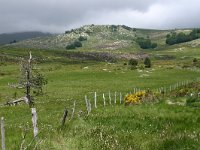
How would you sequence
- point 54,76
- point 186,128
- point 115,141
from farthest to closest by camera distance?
1. point 54,76
2. point 186,128
3. point 115,141

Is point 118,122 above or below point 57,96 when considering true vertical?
above

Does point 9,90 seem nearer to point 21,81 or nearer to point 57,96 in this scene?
point 57,96

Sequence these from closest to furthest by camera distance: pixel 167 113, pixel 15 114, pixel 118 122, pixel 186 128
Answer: pixel 186 128, pixel 118 122, pixel 167 113, pixel 15 114

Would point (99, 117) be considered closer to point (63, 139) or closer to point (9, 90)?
point (63, 139)

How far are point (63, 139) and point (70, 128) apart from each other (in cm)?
255

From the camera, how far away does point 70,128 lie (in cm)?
1888

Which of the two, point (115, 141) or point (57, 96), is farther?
point (57, 96)

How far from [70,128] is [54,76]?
8385cm

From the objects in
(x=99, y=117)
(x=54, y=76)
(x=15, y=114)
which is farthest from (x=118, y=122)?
(x=54, y=76)

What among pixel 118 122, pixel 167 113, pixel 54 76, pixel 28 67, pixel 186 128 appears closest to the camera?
pixel 186 128

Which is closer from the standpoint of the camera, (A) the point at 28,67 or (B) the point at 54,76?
(A) the point at 28,67

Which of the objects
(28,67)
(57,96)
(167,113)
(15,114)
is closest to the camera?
(167,113)

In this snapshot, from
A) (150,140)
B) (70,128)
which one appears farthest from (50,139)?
(150,140)

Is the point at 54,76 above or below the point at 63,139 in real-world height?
below
